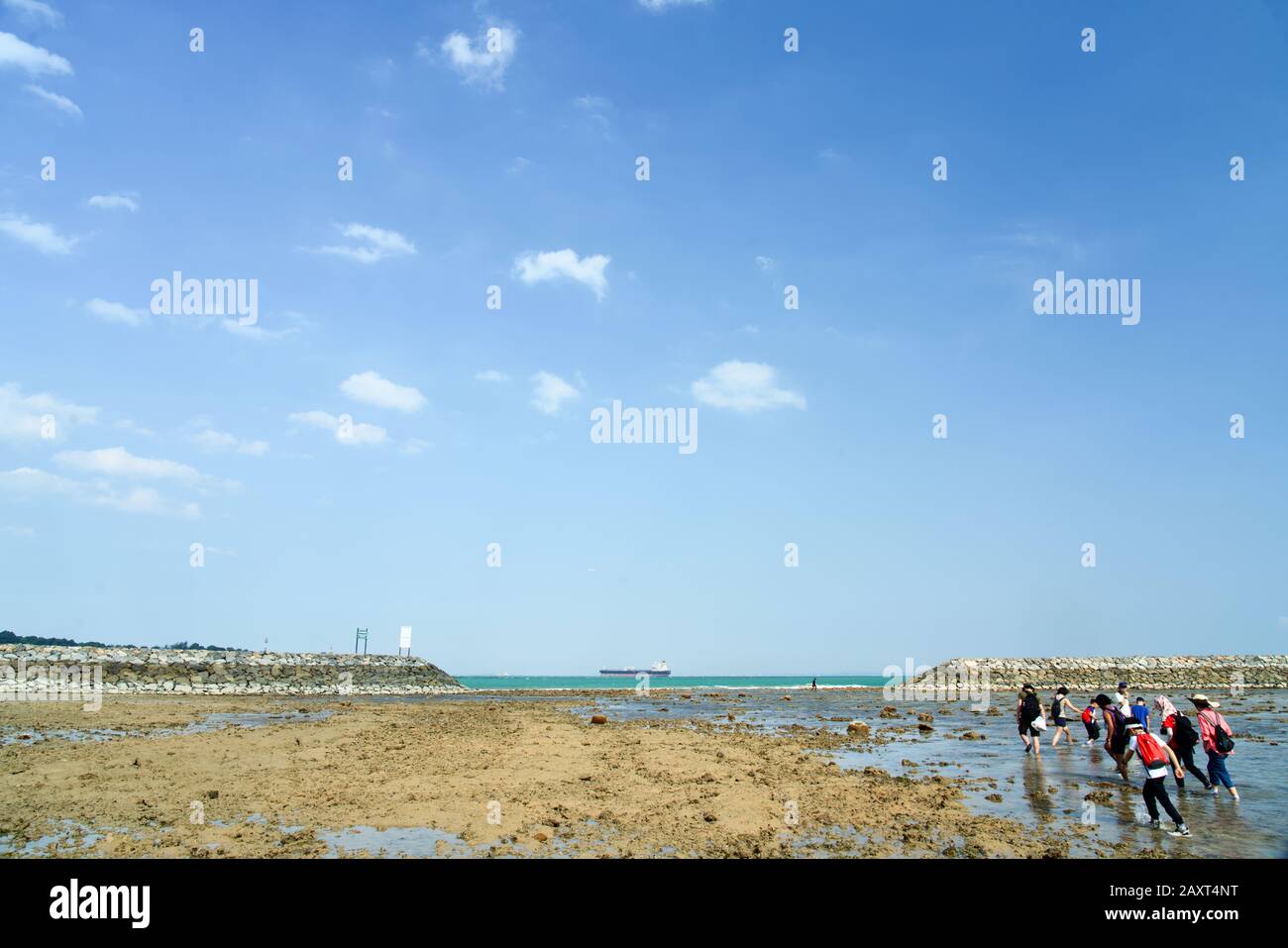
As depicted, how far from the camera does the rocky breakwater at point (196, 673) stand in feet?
179

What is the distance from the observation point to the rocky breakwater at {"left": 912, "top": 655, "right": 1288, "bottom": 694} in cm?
7788

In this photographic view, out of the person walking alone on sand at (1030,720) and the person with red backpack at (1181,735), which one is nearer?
the person with red backpack at (1181,735)

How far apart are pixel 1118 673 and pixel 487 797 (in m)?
92.3

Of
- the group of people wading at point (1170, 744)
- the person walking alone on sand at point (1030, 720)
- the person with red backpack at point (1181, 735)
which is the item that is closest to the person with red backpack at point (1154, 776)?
the group of people wading at point (1170, 744)

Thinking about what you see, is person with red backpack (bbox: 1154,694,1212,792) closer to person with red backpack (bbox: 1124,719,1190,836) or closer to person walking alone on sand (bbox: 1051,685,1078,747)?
person with red backpack (bbox: 1124,719,1190,836)

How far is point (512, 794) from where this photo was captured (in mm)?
14531

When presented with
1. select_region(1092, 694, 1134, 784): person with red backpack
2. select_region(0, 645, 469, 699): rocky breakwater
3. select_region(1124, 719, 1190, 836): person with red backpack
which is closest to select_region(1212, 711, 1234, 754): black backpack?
select_region(1092, 694, 1134, 784): person with red backpack

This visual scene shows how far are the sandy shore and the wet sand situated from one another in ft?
0.20

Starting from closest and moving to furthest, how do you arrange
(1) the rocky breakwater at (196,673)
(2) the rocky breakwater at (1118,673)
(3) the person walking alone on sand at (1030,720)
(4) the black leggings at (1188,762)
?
1. (4) the black leggings at (1188,762)
2. (3) the person walking alone on sand at (1030,720)
3. (1) the rocky breakwater at (196,673)
4. (2) the rocky breakwater at (1118,673)

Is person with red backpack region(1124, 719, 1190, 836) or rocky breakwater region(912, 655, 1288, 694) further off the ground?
person with red backpack region(1124, 719, 1190, 836)

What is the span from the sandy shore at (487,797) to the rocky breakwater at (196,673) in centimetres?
3360

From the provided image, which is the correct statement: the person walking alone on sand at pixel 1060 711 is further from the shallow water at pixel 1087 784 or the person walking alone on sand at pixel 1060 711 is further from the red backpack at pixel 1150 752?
the red backpack at pixel 1150 752
